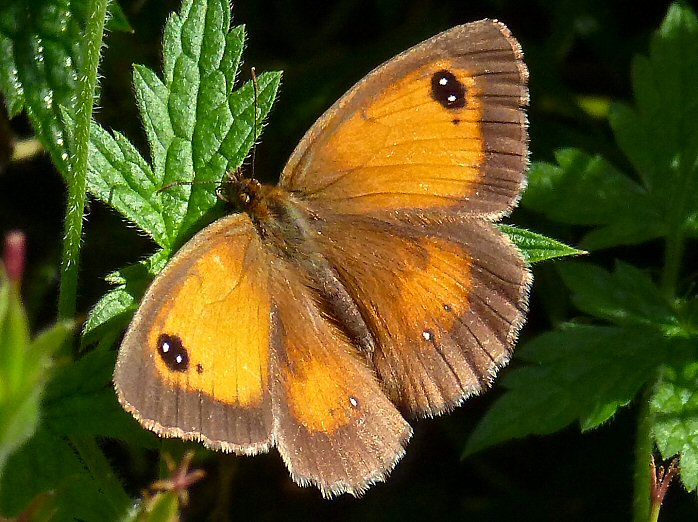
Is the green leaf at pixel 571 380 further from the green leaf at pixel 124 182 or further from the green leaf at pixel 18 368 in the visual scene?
the green leaf at pixel 18 368

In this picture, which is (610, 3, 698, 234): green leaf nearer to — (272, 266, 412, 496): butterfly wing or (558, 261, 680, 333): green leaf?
(558, 261, 680, 333): green leaf

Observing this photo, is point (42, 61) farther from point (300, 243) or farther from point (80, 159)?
point (300, 243)

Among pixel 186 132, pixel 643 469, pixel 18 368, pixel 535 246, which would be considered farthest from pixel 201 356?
pixel 643 469

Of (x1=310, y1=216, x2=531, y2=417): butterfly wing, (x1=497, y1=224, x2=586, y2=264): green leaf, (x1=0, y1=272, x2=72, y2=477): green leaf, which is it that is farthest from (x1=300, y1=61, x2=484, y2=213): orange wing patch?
(x1=0, y1=272, x2=72, y2=477): green leaf

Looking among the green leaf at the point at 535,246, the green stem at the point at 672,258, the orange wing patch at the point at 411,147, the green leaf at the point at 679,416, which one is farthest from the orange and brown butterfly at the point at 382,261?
the green stem at the point at 672,258

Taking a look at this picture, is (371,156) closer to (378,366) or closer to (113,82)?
(378,366)

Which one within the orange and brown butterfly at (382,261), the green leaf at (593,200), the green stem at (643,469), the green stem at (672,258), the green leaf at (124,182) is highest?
the green leaf at (124,182)

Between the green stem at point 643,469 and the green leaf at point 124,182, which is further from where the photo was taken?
the green stem at point 643,469

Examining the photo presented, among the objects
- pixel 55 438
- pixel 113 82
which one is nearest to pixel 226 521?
pixel 55 438
